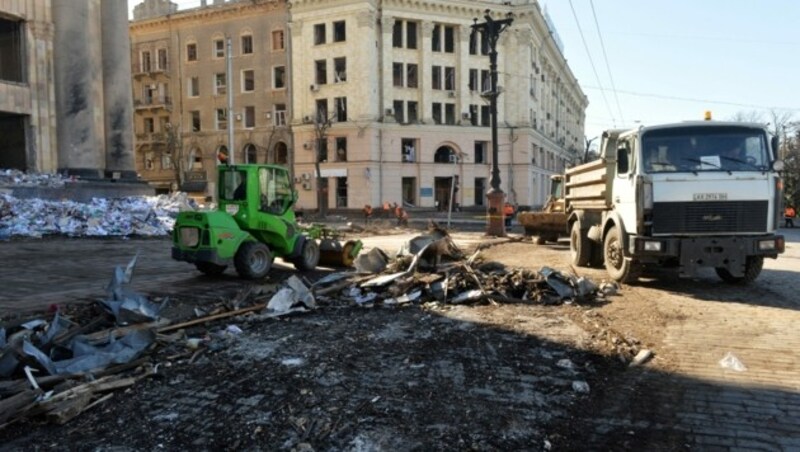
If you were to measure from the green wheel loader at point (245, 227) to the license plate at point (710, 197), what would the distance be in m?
7.56

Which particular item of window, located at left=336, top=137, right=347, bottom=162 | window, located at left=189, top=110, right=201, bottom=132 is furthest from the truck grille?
window, located at left=189, top=110, right=201, bottom=132

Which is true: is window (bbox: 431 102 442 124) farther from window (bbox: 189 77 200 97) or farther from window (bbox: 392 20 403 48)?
window (bbox: 189 77 200 97)

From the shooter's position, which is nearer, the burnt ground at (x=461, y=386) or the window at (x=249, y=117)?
the burnt ground at (x=461, y=386)

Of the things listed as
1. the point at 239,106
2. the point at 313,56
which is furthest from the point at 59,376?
the point at 239,106

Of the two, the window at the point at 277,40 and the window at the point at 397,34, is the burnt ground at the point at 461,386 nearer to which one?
the window at the point at 397,34

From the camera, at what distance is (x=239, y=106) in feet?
183

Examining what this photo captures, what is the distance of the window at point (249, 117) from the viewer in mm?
55500

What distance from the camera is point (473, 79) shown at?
53344 millimetres

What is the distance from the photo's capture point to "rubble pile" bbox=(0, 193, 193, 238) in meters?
21.9

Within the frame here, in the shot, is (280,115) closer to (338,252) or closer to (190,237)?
(338,252)

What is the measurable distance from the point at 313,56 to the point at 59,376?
49440 millimetres

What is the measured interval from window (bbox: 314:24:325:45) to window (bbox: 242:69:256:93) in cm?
753

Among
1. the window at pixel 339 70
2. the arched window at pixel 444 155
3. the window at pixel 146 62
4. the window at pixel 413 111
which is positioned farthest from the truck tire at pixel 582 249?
the window at pixel 146 62

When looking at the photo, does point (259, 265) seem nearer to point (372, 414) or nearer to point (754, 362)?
point (372, 414)
